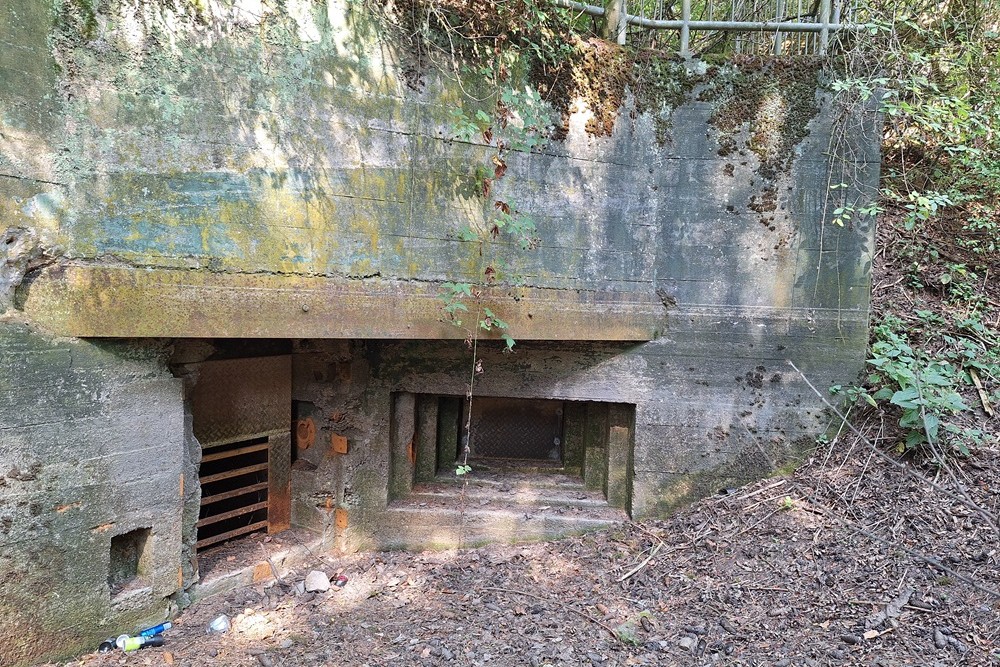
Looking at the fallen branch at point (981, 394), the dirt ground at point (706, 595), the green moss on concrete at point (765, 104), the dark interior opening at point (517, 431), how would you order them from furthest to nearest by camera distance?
the dark interior opening at point (517, 431)
the green moss on concrete at point (765, 104)
the fallen branch at point (981, 394)
the dirt ground at point (706, 595)

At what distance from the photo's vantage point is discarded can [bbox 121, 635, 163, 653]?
10.0ft

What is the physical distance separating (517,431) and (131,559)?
2960mm

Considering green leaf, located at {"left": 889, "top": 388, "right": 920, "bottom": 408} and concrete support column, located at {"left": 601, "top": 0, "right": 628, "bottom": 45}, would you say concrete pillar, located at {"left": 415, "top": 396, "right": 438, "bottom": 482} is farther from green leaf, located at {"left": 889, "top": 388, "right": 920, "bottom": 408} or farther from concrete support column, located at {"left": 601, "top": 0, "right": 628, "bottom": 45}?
green leaf, located at {"left": 889, "top": 388, "right": 920, "bottom": 408}

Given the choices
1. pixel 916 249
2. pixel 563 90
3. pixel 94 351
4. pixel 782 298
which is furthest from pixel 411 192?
pixel 916 249

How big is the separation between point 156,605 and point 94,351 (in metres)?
1.59

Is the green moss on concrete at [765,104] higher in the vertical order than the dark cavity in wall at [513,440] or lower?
higher

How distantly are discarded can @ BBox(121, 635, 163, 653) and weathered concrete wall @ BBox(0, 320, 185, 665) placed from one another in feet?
0.34

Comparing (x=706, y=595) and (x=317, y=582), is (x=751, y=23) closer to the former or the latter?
(x=706, y=595)

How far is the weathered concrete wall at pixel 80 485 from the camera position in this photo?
8.86ft

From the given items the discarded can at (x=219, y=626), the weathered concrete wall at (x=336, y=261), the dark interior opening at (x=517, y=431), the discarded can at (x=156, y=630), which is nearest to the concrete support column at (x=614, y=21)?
the weathered concrete wall at (x=336, y=261)


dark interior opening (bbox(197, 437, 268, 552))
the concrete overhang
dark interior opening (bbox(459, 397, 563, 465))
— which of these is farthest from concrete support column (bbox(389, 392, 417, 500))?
the concrete overhang

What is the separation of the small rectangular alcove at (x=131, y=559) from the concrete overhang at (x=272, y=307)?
1.25 m

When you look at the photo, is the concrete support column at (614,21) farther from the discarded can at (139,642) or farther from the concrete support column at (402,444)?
the discarded can at (139,642)

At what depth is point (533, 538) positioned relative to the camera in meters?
4.45
